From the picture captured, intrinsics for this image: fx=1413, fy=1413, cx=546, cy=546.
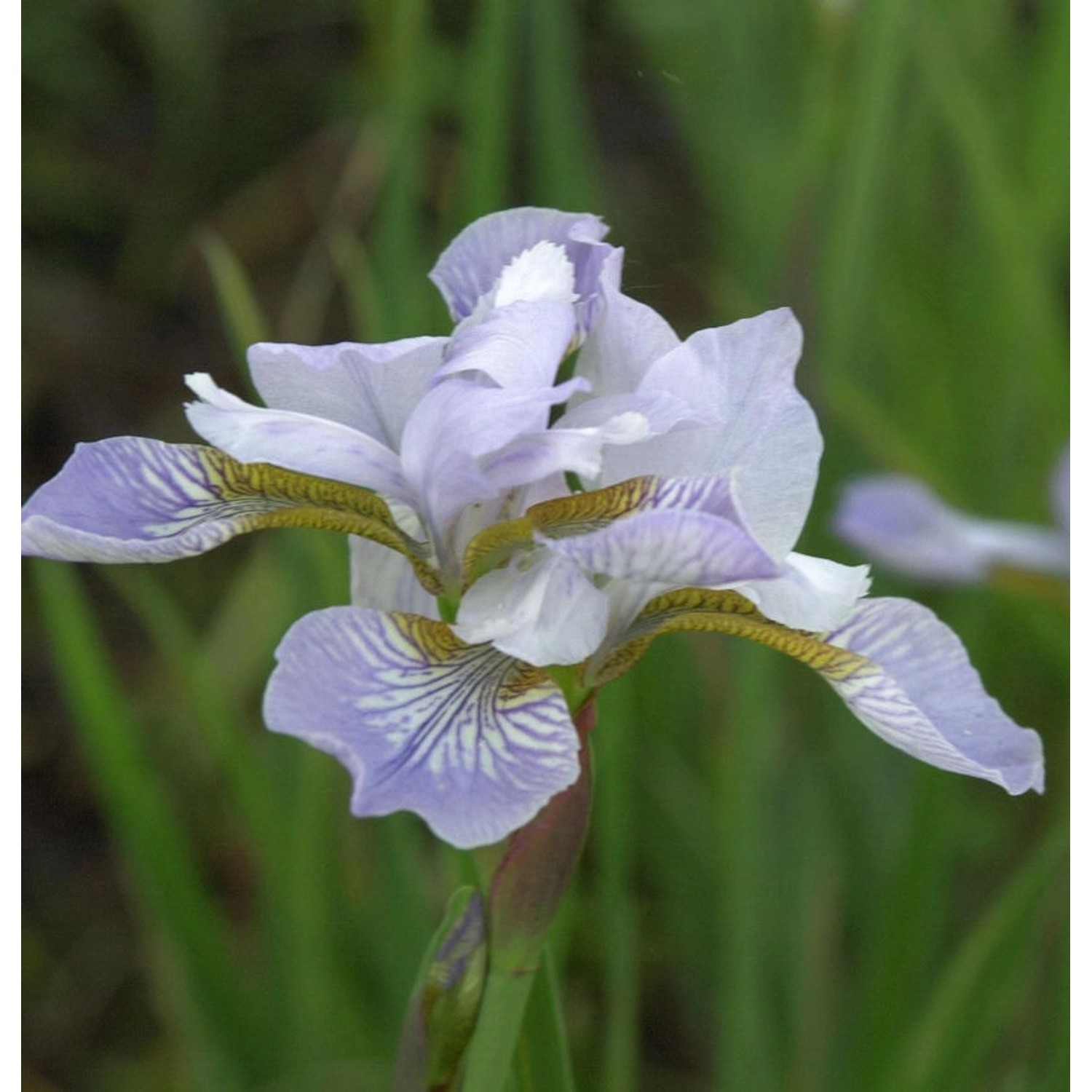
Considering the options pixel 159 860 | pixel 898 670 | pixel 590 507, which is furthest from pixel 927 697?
pixel 159 860

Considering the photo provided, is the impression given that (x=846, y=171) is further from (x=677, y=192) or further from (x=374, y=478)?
(x=677, y=192)

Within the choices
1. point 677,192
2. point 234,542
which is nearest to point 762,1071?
point 234,542

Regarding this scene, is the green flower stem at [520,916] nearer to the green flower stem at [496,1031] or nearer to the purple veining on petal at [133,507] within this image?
the green flower stem at [496,1031]

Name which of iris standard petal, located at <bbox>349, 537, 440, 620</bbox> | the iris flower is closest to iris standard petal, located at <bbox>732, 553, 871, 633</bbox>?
the iris flower

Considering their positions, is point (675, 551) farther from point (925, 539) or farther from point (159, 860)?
point (925, 539)

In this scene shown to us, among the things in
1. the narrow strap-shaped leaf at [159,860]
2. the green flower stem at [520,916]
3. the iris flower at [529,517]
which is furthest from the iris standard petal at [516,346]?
the narrow strap-shaped leaf at [159,860]
